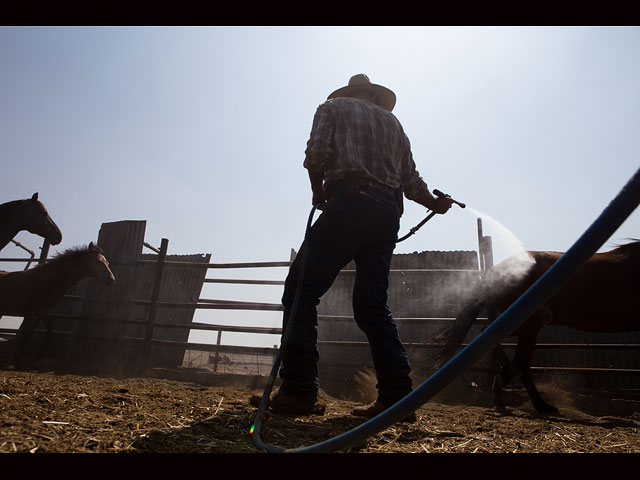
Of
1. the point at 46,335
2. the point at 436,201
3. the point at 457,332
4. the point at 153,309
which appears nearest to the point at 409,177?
the point at 436,201

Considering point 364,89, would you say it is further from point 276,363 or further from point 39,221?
point 39,221

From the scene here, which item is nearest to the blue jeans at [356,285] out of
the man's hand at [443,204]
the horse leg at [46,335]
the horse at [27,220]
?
the man's hand at [443,204]

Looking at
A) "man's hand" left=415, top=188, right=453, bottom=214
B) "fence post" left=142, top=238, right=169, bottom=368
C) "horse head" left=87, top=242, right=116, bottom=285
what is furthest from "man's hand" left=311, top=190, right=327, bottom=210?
"horse head" left=87, top=242, right=116, bottom=285

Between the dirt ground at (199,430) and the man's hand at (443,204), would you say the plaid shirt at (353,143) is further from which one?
the dirt ground at (199,430)

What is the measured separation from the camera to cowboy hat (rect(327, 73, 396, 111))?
269cm

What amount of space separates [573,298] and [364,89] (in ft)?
10.7

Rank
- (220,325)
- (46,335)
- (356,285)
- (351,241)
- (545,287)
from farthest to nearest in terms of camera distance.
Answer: (46,335) → (220,325) → (356,285) → (351,241) → (545,287)

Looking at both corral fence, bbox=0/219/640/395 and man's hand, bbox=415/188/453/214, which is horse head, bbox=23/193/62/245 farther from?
man's hand, bbox=415/188/453/214

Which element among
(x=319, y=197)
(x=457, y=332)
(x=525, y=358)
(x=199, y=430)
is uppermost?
(x=319, y=197)

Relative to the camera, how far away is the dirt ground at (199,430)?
47.6 inches

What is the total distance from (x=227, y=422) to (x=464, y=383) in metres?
5.15

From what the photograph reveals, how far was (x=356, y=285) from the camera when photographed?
89.2 inches

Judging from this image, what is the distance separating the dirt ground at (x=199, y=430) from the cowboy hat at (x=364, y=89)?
223 cm
